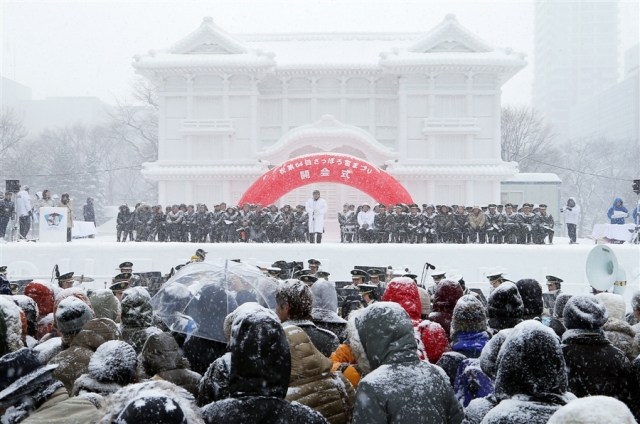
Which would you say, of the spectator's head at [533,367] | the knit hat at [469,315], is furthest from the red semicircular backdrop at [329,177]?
the spectator's head at [533,367]

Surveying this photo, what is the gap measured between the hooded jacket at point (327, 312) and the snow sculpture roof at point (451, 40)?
71.3ft

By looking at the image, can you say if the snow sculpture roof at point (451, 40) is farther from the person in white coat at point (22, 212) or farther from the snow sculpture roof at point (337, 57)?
the person in white coat at point (22, 212)

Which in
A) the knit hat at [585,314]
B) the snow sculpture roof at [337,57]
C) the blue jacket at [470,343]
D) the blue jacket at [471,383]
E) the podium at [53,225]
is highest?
the snow sculpture roof at [337,57]

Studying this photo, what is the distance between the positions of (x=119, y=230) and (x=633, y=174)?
50.6m

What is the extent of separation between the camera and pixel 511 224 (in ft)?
63.8

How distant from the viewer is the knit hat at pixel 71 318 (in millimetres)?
4664

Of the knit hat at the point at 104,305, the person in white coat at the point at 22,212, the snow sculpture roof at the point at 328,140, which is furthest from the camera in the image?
the snow sculpture roof at the point at 328,140

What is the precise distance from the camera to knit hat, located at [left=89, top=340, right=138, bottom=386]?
3.62m

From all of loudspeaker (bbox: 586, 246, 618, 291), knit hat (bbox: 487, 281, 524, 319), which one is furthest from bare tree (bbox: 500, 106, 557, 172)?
knit hat (bbox: 487, 281, 524, 319)

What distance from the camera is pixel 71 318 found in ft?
15.4

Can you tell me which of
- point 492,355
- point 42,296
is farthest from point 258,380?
point 42,296

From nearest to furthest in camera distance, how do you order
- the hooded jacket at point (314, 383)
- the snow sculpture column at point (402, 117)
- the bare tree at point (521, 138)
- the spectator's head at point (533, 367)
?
the spectator's head at point (533, 367) < the hooded jacket at point (314, 383) < the snow sculpture column at point (402, 117) < the bare tree at point (521, 138)

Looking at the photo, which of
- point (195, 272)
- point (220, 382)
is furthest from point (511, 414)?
point (195, 272)

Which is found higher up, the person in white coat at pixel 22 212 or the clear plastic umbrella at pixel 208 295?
the person in white coat at pixel 22 212
